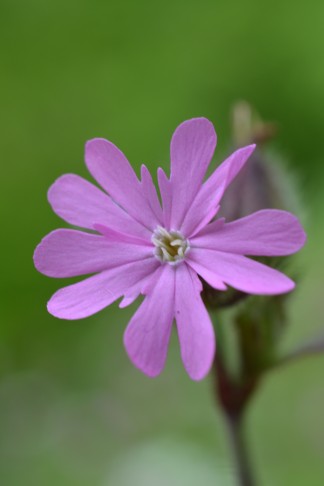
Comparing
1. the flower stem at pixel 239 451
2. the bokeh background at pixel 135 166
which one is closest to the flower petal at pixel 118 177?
the flower stem at pixel 239 451

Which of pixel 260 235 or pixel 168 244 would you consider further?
Result: pixel 168 244

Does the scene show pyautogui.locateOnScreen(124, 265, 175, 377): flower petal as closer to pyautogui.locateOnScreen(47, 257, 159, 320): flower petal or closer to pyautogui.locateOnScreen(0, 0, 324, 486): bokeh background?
pyautogui.locateOnScreen(47, 257, 159, 320): flower petal

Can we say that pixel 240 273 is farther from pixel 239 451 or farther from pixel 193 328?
pixel 239 451

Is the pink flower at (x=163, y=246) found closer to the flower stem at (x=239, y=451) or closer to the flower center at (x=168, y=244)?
the flower center at (x=168, y=244)

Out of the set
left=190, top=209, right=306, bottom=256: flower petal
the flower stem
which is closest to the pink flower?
left=190, top=209, right=306, bottom=256: flower petal

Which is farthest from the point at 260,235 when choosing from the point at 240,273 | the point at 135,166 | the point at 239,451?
the point at 135,166

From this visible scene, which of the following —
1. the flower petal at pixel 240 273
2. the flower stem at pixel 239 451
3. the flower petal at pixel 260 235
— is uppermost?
the flower petal at pixel 260 235

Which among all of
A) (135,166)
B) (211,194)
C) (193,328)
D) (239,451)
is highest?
(135,166)
